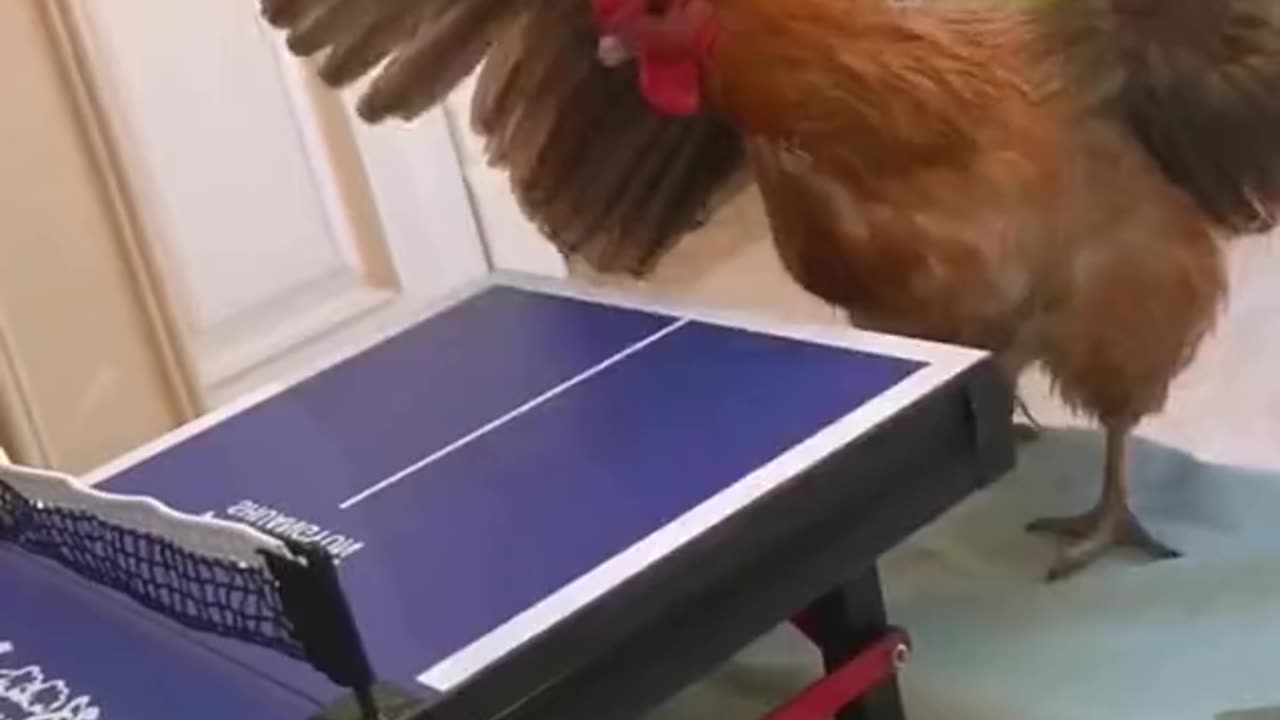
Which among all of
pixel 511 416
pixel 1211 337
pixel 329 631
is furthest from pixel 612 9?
pixel 1211 337

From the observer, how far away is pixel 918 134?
4.44ft

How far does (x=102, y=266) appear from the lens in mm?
1953

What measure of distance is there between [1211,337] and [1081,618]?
25.0 inches

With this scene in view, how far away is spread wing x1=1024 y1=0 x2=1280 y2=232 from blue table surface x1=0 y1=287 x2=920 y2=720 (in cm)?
33

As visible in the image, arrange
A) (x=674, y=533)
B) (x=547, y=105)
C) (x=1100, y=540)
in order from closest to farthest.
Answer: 1. (x=674, y=533)
2. (x=547, y=105)
3. (x=1100, y=540)

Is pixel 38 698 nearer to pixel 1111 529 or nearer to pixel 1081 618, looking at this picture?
pixel 1081 618

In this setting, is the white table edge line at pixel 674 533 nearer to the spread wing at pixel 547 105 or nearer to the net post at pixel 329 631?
the net post at pixel 329 631

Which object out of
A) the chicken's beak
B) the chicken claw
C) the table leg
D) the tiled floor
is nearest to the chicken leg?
the chicken claw

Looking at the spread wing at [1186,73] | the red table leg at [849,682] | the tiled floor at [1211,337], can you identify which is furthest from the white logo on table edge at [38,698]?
the spread wing at [1186,73]

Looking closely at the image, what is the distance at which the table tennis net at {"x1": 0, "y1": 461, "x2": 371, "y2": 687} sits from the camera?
3.01ft

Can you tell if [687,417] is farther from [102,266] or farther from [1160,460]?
[102,266]

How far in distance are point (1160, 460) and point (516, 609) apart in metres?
0.91

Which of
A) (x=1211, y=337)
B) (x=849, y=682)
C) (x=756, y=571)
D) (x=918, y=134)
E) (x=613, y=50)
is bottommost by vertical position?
(x=1211, y=337)

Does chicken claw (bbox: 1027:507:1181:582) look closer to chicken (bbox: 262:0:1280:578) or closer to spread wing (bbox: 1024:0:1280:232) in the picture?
chicken (bbox: 262:0:1280:578)
